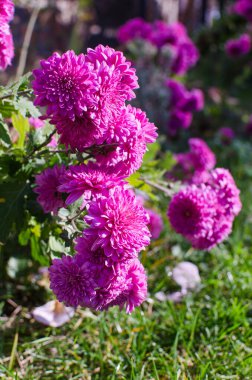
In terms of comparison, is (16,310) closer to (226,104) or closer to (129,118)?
(129,118)

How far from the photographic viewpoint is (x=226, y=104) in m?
6.24

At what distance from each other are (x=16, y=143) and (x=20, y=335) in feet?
2.54

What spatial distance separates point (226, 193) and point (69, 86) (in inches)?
33.8

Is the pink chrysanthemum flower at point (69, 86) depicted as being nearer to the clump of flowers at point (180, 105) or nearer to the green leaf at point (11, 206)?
the green leaf at point (11, 206)

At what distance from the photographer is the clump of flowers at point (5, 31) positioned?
152 centimetres

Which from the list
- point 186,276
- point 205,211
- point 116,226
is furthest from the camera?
point 186,276

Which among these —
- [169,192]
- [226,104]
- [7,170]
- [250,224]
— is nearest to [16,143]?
[7,170]

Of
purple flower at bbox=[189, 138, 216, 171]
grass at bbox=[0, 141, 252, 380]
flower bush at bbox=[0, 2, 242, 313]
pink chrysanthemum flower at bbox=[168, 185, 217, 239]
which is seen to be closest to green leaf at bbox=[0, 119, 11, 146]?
flower bush at bbox=[0, 2, 242, 313]

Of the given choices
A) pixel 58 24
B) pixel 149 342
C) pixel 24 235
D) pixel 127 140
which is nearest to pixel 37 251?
pixel 24 235

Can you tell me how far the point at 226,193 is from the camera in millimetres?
1893

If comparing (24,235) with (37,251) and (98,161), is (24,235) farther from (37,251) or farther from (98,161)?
(98,161)

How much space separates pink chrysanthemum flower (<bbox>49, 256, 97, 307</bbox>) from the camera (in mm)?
1304

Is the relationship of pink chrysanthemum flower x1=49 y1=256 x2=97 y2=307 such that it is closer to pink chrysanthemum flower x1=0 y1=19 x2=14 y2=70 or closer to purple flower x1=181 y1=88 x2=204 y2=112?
pink chrysanthemum flower x1=0 y1=19 x2=14 y2=70

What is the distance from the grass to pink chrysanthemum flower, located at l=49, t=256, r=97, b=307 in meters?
0.43
